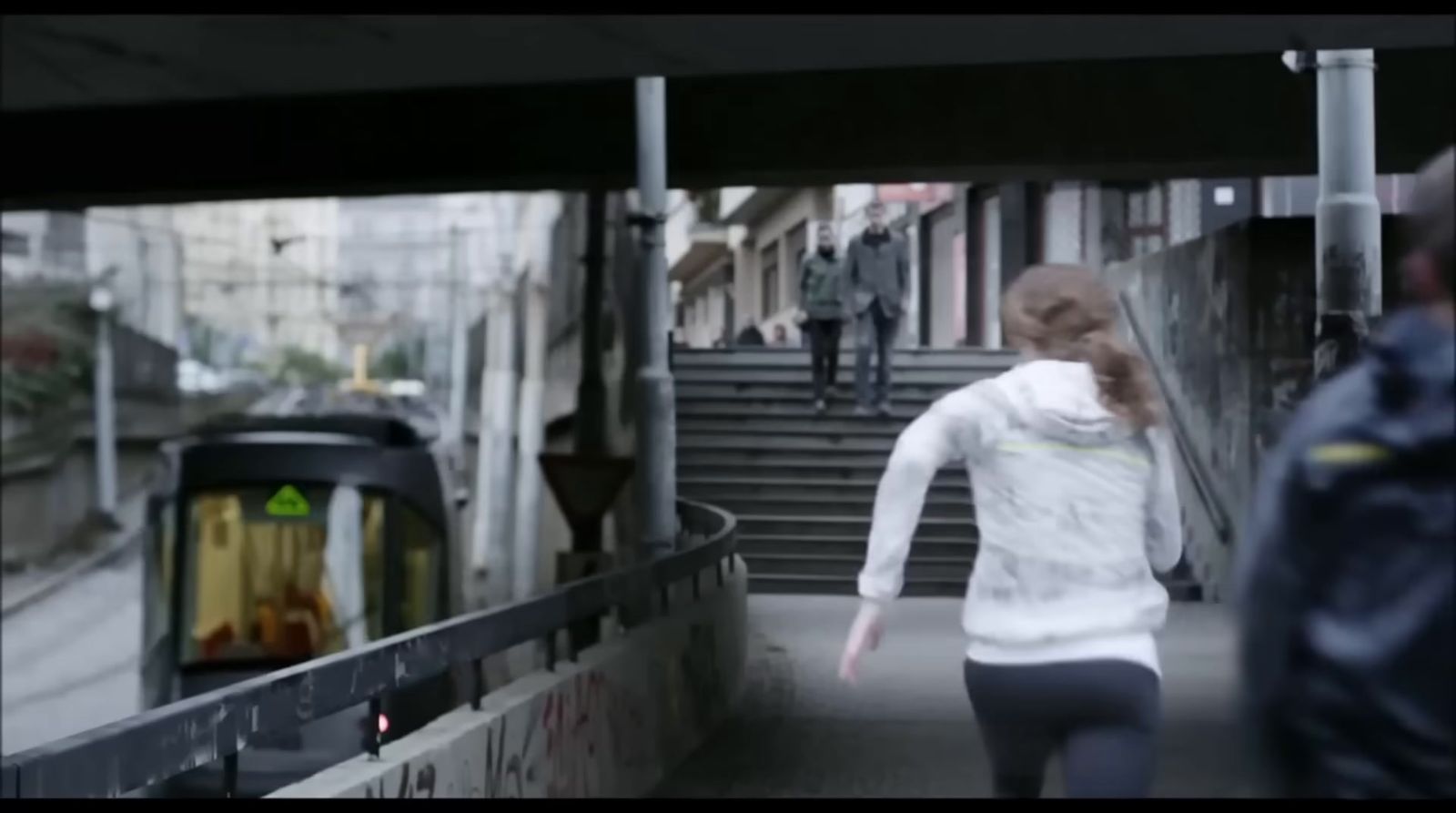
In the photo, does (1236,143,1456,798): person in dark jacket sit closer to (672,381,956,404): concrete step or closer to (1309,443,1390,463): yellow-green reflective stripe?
(1309,443,1390,463): yellow-green reflective stripe

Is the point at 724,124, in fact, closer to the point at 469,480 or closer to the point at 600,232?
the point at 600,232

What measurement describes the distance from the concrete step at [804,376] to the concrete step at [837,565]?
4609 mm

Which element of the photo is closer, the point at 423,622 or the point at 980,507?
the point at 980,507

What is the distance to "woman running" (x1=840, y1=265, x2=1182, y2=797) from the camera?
4.28 meters

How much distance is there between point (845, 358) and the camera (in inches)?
933

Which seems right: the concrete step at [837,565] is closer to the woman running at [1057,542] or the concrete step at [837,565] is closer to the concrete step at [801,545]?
the concrete step at [801,545]

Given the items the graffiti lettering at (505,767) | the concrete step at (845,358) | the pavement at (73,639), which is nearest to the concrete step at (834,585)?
the concrete step at (845,358)

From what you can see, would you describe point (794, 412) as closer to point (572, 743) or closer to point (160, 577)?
point (160, 577)

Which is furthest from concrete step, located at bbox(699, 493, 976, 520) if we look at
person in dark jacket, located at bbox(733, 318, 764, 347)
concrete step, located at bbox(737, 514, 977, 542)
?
person in dark jacket, located at bbox(733, 318, 764, 347)

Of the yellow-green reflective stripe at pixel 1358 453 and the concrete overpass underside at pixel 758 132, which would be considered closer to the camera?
the yellow-green reflective stripe at pixel 1358 453

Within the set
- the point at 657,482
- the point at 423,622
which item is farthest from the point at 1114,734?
the point at 657,482

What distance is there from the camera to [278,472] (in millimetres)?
12742

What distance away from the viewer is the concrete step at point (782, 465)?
19.8m

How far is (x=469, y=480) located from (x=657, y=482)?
26388 mm
